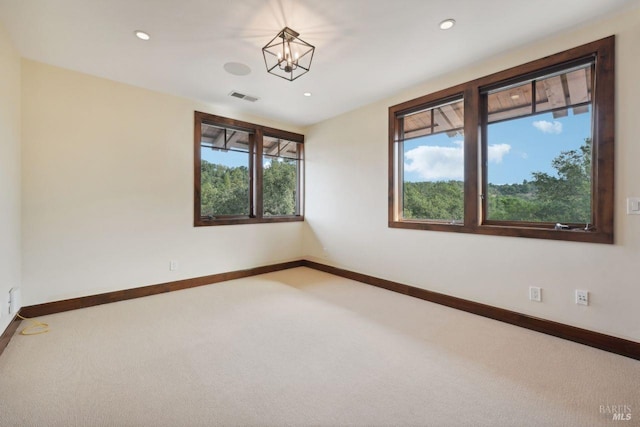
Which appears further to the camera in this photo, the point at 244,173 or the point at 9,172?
the point at 244,173

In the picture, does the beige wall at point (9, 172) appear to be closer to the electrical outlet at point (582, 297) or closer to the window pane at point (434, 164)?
the window pane at point (434, 164)

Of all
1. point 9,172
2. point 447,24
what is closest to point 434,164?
point 447,24

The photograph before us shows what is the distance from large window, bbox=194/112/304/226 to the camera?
4.05 metres

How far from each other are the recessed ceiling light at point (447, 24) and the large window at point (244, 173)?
3.08m

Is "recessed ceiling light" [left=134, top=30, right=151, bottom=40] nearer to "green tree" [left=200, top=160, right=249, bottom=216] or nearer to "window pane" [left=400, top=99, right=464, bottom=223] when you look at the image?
"green tree" [left=200, top=160, right=249, bottom=216]

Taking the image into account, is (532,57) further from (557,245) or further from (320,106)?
(320,106)

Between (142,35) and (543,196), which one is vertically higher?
(142,35)

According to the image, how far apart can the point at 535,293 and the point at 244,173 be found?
4093 mm

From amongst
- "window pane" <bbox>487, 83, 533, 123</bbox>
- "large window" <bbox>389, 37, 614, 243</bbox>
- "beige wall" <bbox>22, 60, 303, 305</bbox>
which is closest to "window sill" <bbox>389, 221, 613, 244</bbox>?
"large window" <bbox>389, 37, 614, 243</bbox>

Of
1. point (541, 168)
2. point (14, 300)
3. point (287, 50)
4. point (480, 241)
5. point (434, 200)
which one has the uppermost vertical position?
point (287, 50)

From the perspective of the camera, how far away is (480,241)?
9.73ft

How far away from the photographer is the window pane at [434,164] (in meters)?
3.24

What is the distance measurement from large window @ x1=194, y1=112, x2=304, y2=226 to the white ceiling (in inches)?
36.1

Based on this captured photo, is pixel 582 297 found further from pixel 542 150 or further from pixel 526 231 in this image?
pixel 542 150
